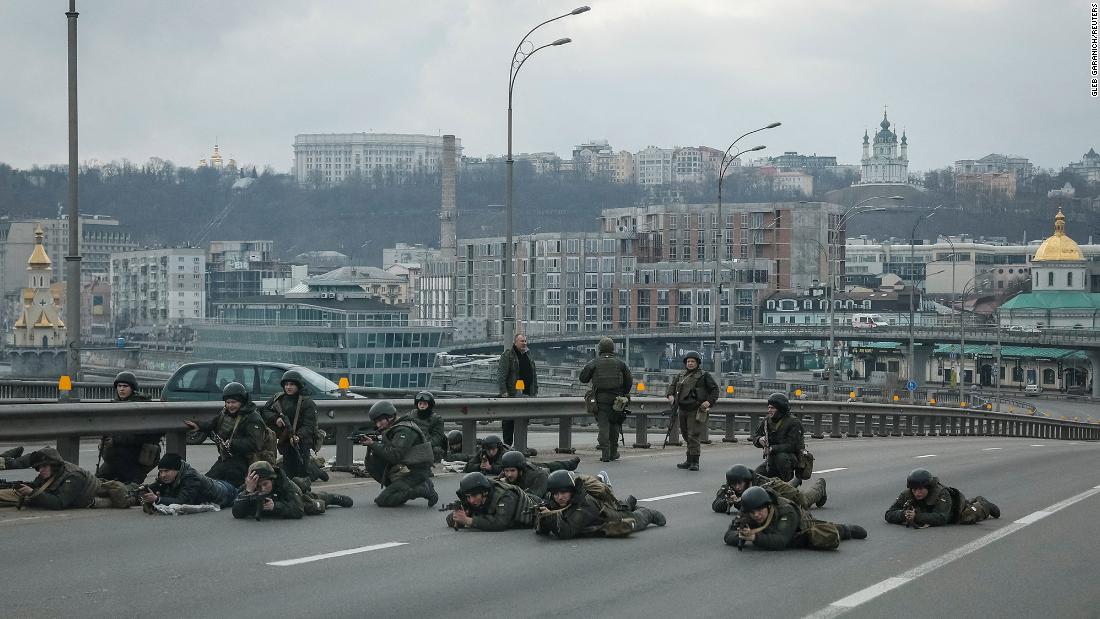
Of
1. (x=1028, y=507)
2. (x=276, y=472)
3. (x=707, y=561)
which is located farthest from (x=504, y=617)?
(x=1028, y=507)

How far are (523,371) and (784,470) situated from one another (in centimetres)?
789

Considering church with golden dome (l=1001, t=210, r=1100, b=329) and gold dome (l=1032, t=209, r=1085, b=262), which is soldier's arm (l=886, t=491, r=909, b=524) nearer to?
church with golden dome (l=1001, t=210, r=1100, b=329)

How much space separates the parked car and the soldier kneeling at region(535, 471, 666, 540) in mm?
14276

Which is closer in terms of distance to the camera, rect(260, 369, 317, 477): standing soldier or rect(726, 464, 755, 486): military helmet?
rect(726, 464, 755, 486): military helmet

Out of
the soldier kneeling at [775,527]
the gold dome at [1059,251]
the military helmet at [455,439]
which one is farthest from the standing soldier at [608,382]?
the gold dome at [1059,251]

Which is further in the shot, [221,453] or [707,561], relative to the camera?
[221,453]

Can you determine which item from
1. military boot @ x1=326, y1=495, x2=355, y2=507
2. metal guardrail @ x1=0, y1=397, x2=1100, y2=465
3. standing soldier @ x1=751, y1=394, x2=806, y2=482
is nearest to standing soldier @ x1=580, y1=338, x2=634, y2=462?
metal guardrail @ x1=0, y1=397, x2=1100, y2=465

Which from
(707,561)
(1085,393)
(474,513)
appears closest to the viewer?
(707,561)

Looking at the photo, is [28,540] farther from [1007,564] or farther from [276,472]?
[1007,564]

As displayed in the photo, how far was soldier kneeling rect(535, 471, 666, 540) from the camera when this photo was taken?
43.3ft

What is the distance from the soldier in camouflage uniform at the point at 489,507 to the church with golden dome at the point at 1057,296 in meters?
148

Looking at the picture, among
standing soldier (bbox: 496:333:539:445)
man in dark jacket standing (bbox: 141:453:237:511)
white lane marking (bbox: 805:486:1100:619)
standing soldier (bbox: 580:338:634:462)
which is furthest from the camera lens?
standing soldier (bbox: 496:333:539:445)

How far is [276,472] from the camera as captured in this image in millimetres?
14484

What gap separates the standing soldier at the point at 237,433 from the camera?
49.6ft
